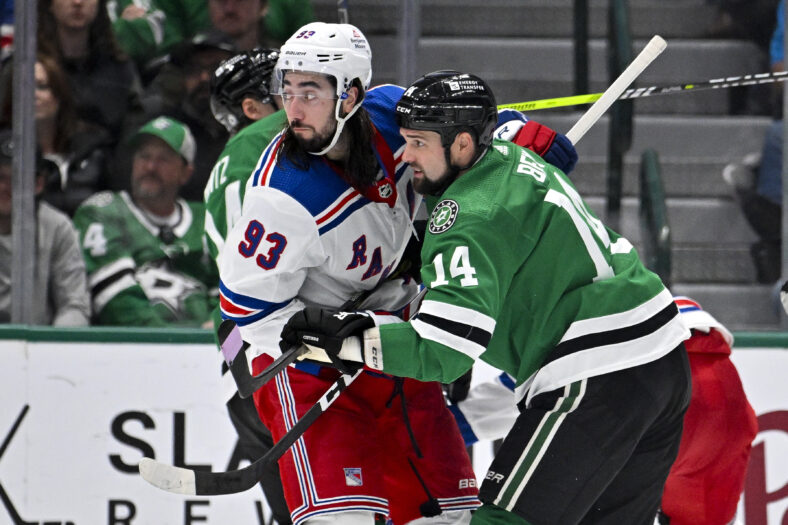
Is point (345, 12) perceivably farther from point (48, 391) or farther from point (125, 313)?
point (48, 391)

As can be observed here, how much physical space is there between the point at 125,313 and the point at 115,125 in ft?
2.01

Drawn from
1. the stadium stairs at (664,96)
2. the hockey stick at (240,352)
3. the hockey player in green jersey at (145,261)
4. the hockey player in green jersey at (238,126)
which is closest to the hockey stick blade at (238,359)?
the hockey stick at (240,352)

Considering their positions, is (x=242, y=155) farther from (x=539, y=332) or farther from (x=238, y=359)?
(x=539, y=332)

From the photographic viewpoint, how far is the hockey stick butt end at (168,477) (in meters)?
2.52

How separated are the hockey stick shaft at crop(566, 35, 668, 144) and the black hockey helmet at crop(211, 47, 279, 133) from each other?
0.87 meters

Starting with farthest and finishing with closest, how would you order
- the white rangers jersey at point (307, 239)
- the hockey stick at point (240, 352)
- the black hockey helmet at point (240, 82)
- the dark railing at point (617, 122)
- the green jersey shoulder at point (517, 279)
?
the dark railing at point (617, 122), the black hockey helmet at point (240, 82), the hockey stick at point (240, 352), the white rangers jersey at point (307, 239), the green jersey shoulder at point (517, 279)

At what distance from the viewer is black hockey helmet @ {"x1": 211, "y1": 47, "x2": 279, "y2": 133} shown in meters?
3.36

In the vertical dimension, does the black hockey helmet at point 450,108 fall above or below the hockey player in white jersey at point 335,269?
above

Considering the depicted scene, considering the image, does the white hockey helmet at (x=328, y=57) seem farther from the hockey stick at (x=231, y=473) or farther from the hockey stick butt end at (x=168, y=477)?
the hockey stick butt end at (x=168, y=477)

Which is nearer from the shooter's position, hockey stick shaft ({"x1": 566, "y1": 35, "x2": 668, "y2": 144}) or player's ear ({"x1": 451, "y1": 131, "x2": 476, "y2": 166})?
player's ear ({"x1": 451, "y1": 131, "x2": 476, "y2": 166})

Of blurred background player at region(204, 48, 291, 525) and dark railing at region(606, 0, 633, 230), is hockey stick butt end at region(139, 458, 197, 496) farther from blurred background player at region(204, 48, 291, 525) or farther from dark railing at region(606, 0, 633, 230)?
dark railing at region(606, 0, 633, 230)

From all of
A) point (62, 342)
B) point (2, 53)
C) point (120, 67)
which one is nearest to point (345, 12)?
point (120, 67)

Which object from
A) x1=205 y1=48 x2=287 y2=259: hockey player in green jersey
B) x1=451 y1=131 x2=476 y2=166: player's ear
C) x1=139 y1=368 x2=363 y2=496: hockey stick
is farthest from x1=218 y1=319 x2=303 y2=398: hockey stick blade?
x1=451 y1=131 x2=476 y2=166: player's ear

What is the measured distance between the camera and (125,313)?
12.7 feet
